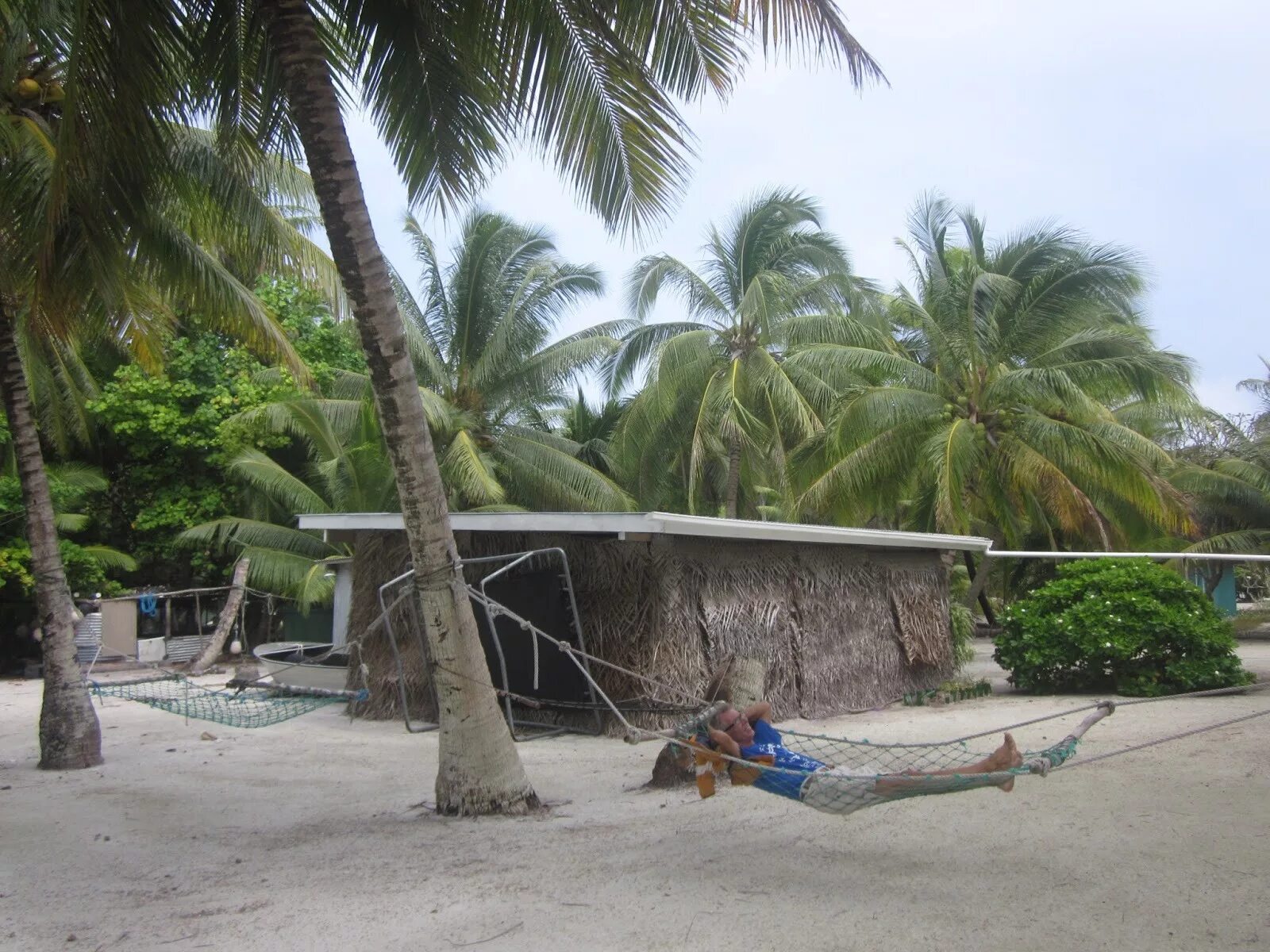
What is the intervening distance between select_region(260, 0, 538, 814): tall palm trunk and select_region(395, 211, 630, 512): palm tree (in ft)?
43.6

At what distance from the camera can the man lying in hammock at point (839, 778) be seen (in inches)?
202

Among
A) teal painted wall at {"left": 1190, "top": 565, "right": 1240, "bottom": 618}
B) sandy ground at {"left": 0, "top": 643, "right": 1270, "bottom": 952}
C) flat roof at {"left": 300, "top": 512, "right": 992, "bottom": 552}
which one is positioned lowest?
sandy ground at {"left": 0, "top": 643, "right": 1270, "bottom": 952}

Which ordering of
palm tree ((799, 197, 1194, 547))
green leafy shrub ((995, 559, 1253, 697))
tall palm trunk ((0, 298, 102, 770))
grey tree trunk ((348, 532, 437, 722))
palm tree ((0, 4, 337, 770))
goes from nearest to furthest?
palm tree ((0, 4, 337, 770)), tall palm trunk ((0, 298, 102, 770)), grey tree trunk ((348, 532, 437, 722)), green leafy shrub ((995, 559, 1253, 697)), palm tree ((799, 197, 1194, 547))

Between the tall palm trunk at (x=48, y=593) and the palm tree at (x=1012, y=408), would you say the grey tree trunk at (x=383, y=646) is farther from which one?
the palm tree at (x=1012, y=408)

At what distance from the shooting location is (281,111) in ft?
26.3

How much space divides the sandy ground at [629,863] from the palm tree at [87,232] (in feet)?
4.55

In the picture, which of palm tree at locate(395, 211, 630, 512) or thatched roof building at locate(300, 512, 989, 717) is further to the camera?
palm tree at locate(395, 211, 630, 512)

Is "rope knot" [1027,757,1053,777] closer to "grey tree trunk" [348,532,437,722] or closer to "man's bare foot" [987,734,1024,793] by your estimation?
"man's bare foot" [987,734,1024,793]

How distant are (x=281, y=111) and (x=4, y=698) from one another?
11054 millimetres

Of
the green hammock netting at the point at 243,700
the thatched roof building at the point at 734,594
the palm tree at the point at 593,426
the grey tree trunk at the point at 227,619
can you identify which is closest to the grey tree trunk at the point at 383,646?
the thatched roof building at the point at 734,594

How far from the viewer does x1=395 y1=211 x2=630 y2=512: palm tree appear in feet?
67.4

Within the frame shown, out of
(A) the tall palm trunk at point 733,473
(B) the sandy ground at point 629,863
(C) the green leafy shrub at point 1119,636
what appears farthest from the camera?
(A) the tall palm trunk at point 733,473

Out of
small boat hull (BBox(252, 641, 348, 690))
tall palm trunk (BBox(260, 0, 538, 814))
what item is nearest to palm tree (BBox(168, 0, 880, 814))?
tall palm trunk (BBox(260, 0, 538, 814))

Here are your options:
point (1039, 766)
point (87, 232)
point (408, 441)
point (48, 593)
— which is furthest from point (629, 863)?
point (87, 232)
